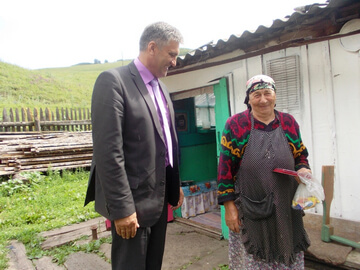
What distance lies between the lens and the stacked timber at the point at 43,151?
7515mm

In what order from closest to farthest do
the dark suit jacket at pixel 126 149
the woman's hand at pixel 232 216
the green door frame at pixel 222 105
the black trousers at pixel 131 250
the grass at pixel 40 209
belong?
the dark suit jacket at pixel 126 149 → the black trousers at pixel 131 250 → the woman's hand at pixel 232 216 → the green door frame at pixel 222 105 → the grass at pixel 40 209

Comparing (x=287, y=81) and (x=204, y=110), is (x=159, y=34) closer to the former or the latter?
(x=287, y=81)

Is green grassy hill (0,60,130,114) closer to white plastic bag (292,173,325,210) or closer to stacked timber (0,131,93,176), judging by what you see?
stacked timber (0,131,93,176)

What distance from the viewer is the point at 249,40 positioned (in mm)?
3559

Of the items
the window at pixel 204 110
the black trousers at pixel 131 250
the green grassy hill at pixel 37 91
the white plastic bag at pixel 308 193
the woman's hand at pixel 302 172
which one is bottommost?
the black trousers at pixel 131 250

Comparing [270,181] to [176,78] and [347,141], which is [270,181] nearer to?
[347,141]

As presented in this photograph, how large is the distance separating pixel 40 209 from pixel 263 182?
5.47m

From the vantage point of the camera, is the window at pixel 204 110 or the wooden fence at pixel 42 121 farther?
the wooden fence at pixel 42 121

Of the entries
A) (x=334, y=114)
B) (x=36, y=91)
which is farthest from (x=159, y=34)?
(x=36, y=91)

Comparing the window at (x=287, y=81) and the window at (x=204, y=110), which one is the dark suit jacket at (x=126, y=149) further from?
the window at (x=204, y=110)

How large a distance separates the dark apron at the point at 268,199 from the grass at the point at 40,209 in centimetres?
304

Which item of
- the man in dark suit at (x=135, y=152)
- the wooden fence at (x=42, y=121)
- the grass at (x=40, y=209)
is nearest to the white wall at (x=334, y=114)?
the man in dark suit at (x=135, y=152)

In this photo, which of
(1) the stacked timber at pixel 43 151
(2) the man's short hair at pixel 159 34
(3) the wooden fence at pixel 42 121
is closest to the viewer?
(2) the man's short hair at pixel 159 34

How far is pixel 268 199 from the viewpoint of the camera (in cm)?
Result: 202
